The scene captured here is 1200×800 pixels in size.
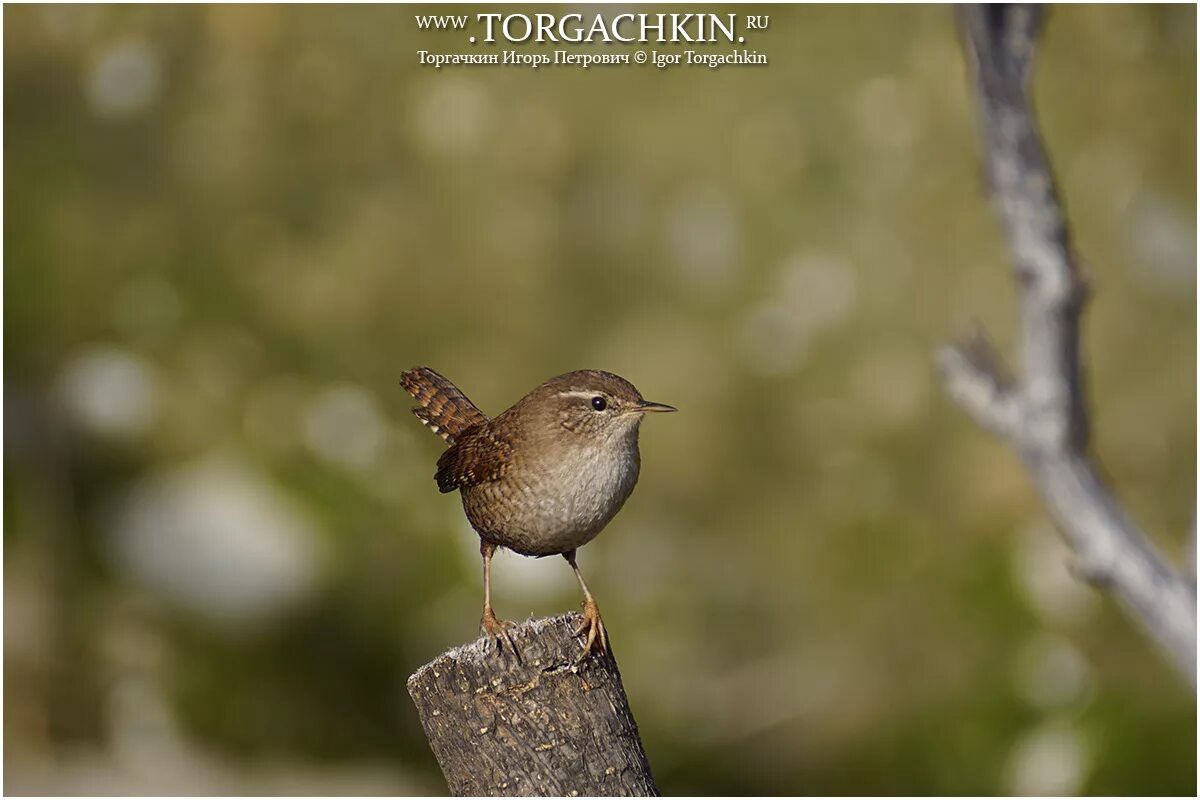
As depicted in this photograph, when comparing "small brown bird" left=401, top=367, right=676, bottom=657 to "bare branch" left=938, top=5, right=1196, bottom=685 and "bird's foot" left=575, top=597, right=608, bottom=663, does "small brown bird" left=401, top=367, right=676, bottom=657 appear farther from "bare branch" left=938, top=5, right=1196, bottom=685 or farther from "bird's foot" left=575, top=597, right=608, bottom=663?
"bare branch" left=938, top=5, right=1196, bottom=685

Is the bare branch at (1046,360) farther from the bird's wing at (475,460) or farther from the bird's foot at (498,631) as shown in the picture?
the bird's foot at (498,631)

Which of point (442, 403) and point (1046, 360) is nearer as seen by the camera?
point (442, 403)

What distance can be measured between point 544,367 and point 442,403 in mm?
3682

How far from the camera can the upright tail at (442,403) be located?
3.80m

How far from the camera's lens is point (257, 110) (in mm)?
7836

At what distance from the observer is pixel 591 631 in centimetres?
290

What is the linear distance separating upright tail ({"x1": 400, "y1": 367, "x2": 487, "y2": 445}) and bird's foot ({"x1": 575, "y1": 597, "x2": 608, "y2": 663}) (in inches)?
36.5

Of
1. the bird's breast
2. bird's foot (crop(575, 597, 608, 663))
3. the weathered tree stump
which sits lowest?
the weathered tree stump

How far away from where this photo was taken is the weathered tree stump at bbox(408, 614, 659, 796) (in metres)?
2.79

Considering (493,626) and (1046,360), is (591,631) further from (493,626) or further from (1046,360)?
→ (1046,360)

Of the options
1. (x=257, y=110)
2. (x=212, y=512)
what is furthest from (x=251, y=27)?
(x=212, y=512)

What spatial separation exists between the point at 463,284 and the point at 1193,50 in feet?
14.5

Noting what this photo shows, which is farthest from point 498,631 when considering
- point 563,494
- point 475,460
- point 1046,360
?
point 1046,360

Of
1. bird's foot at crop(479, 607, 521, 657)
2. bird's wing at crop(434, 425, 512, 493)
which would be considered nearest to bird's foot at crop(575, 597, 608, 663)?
bird's foot at crop(479, 607, 521, 657)
